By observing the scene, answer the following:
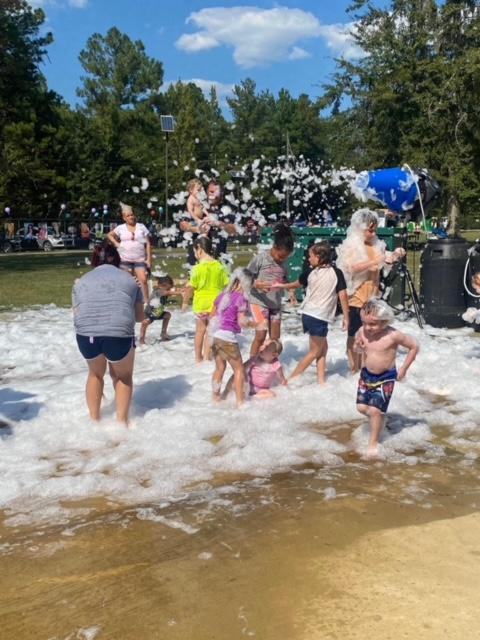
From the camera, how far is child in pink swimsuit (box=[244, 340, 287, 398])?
6.69 m

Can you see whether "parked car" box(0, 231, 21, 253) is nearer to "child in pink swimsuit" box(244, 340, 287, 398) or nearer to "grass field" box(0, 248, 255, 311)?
"grass field" box(0, 248, 255, 311)

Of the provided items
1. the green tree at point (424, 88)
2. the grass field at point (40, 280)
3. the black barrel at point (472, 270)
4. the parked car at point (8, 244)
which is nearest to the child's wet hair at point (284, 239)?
the black barrel at point (472, 270)

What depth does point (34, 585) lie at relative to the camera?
3.25 meters

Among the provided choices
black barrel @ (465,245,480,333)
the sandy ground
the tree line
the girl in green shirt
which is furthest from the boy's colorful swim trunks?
the tree line

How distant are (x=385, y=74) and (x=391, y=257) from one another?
31634 millimetres

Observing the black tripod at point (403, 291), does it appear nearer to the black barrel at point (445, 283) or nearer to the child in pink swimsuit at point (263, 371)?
the black barrel at point (445, 283)

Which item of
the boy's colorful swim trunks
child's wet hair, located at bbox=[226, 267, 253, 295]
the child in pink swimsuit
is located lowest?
the child in pink swimsuit

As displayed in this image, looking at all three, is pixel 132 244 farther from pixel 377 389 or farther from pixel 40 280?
pixel 40 280

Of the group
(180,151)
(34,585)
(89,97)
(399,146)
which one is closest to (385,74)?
(399,146)

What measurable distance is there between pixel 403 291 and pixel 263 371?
6.32 meters

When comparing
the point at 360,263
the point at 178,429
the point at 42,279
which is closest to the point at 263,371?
the point at 178,429

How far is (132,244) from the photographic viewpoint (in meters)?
9.84

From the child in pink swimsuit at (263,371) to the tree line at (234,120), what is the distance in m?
13.5

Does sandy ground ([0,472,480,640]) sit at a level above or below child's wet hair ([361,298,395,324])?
below
